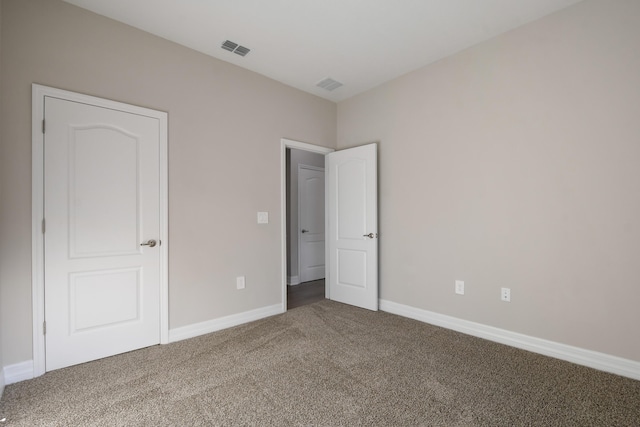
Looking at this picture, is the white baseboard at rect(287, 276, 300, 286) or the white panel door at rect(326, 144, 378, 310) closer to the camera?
the white panel door at rect(326, 144, 378, 310)

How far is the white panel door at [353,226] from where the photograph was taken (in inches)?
142

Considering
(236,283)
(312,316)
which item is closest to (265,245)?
(236,283)

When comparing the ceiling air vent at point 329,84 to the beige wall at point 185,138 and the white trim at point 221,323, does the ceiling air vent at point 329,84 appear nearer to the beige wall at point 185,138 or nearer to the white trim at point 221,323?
the beige wall at point 185,138

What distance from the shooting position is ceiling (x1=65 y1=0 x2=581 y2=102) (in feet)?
7.53

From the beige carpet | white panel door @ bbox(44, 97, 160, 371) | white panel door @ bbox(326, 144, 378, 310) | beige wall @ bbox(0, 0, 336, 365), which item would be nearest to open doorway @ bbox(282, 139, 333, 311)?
white panel door @ bbox(326, 144, 378, 310)

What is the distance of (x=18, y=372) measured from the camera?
2055mm

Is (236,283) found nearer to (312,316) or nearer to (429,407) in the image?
(312,316)

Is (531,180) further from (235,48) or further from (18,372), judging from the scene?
(18,372)

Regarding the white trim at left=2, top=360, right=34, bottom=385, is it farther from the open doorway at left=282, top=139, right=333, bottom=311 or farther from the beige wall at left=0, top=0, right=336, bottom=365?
the open doorway at left=282, top=139, right=333, bottom=311

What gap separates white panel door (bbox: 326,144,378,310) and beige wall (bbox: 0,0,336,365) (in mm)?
562

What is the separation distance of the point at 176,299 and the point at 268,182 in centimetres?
155

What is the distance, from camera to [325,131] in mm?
4078

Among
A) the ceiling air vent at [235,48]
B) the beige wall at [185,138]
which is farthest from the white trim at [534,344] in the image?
the ceiling air vent at [235,48]

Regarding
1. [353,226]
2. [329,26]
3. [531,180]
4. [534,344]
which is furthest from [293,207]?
[534,344]
